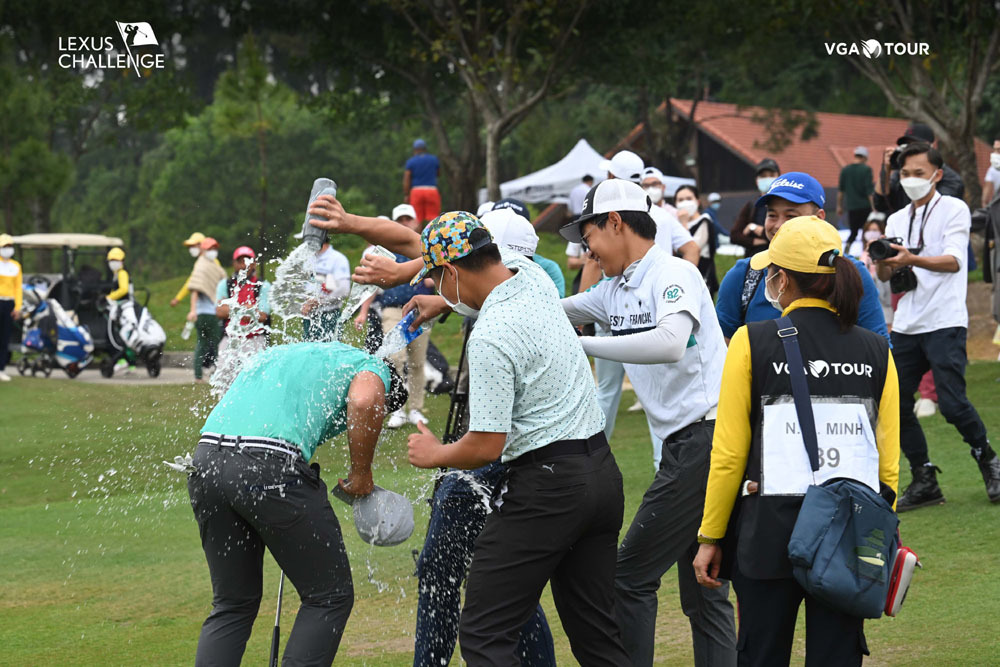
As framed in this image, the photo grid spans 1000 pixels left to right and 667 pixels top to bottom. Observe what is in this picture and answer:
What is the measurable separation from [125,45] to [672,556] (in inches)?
865

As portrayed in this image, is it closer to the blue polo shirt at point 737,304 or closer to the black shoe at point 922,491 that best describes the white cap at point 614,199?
the blue polo shirt at point 737,304

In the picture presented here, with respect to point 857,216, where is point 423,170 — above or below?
above

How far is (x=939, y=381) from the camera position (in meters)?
7.66

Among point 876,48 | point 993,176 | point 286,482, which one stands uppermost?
point 876,48

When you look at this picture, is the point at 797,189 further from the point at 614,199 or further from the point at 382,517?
the point at 382,517

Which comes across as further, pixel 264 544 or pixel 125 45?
pixel 125 45

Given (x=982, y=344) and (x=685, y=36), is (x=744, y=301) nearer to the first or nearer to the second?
(x=982, y=344)

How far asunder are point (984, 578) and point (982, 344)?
11.2 m

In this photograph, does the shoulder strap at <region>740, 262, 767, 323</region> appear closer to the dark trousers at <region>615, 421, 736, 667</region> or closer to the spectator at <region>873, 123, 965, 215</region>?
the dark trousers at <region>615, 421, 736, 667</region>

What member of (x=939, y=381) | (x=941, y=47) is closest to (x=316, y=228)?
(x=939, y=381)

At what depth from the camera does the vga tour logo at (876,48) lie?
1900cm

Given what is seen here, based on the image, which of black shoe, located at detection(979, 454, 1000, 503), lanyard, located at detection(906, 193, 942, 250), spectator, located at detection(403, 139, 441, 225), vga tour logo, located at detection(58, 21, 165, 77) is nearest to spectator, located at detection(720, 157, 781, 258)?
lanyard, located at detection(906, 193, 942, 250)

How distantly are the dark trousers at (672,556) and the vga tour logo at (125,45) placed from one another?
20.9 meters

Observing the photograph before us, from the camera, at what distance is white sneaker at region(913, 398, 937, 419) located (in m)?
11.5
